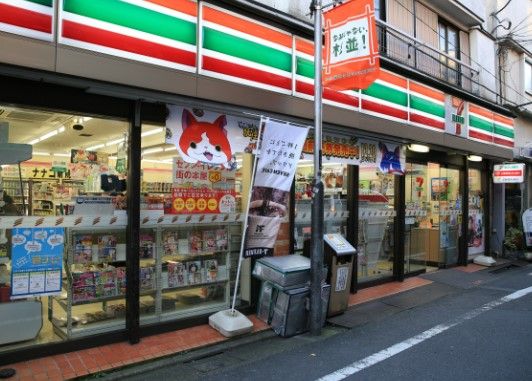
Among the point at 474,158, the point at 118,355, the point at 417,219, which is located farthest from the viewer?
the point at 474,158

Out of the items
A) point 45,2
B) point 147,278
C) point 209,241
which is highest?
point 45,2

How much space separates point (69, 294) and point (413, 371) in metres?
4.50

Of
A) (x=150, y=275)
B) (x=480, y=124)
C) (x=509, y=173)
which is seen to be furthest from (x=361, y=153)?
(x=509, y=173)

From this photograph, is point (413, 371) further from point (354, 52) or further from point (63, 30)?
point (63, 30)

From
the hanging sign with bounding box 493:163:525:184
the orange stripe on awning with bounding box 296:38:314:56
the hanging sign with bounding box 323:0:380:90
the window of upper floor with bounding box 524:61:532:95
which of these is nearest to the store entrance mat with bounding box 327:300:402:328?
the hanging sign with bounding box 323:0:380:90

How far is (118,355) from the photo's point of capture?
566 cm

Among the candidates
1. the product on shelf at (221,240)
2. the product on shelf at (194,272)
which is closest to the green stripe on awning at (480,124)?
the product on shelf at (221,240)

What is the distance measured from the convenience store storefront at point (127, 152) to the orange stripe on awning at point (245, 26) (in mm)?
22

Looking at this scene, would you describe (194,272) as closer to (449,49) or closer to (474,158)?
(474,158)

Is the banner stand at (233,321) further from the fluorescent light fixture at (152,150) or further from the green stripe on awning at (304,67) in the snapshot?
the green stripe on awning at (304,67)

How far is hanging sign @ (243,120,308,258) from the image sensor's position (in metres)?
6.64

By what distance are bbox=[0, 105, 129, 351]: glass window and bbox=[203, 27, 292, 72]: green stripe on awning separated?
1728 millimetres

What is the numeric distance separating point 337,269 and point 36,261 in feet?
14.5

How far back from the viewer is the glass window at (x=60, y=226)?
5.43 meters
